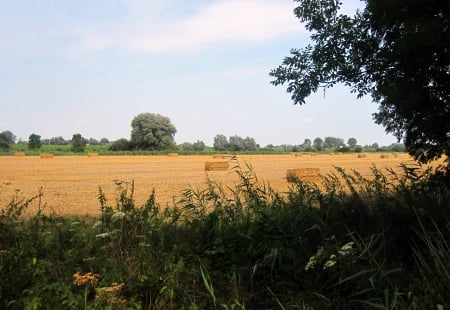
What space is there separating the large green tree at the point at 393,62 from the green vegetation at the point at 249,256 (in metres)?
0.90

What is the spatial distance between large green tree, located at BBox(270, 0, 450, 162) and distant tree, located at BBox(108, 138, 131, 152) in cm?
8580

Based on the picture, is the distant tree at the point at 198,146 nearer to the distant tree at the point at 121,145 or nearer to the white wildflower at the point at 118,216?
the distant tree at the point at 121,145

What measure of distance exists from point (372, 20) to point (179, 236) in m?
3.77

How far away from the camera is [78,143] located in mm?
87625

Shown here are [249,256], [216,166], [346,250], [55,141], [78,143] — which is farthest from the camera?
[55,141]

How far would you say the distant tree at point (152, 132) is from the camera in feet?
293

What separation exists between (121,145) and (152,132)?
7.19 meters

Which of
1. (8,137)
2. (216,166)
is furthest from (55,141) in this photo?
(216,166)

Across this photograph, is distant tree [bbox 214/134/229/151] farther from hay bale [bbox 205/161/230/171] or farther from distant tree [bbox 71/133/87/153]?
hay bale [bbox 205/161/230/171]

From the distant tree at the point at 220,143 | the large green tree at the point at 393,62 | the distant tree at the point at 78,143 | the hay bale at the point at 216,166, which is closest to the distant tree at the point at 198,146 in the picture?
the distant tree at the point at 220,143

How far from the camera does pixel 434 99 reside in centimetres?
511

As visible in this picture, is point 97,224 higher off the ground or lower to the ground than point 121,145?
lower

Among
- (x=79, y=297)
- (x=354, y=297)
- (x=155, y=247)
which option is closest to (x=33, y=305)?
(x=79, y=297)

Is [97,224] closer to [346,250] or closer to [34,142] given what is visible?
[346,250]
